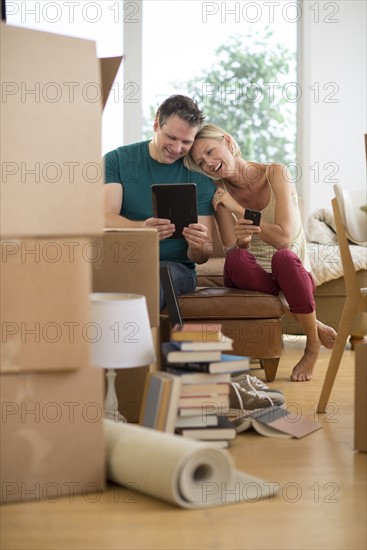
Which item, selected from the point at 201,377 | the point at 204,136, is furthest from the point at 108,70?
the point at 204,136

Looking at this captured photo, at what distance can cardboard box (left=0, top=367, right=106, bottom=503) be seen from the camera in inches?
82.0

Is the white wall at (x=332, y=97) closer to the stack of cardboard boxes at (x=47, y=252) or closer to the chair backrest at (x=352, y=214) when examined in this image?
the chair backrest at (x=352, y=214)

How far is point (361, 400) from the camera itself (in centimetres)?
253

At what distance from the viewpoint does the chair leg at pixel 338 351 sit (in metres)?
3.00

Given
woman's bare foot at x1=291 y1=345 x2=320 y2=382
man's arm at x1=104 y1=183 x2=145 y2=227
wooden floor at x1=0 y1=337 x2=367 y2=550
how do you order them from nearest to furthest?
wooden floor at x1=0 y1=337 x2=367 y2=550 < man's arm at x1=104 y1=183 x2=145 y2=227 < woman's bare foot at x1=291 y1=345 x2=320 y2=382

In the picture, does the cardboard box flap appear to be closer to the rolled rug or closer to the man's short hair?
the rolled rug

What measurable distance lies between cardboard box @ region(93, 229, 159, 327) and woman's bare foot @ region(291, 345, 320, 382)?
111 cm

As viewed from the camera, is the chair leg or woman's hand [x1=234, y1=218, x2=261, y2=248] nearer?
the chair leg

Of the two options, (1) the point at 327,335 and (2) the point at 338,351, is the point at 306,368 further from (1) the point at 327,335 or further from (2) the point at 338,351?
(2) the point at 338,351

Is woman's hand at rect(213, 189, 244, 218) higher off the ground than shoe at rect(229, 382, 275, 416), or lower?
higher

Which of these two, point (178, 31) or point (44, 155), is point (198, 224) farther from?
point (178, 31)

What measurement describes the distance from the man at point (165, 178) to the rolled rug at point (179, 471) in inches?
56.0

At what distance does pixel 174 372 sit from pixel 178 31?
4.27 meters

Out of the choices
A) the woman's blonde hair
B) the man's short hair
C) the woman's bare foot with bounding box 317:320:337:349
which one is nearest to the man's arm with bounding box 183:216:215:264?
the woman's blonde hair
